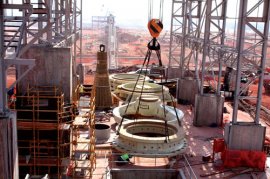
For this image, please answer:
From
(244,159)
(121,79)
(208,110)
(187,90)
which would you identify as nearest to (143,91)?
(187,90)

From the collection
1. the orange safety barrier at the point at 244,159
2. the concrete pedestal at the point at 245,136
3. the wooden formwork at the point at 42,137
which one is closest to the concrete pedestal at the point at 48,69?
the wooden formwork at the point at 42,137

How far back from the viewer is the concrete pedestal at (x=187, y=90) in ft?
91.0

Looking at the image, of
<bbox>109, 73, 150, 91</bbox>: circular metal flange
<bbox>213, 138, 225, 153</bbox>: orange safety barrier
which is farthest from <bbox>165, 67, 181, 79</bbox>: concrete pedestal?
<bbox>213, 138, 225, 153</bbox>: orange safety barrier

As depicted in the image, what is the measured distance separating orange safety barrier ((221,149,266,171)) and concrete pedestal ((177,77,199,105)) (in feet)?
37.4

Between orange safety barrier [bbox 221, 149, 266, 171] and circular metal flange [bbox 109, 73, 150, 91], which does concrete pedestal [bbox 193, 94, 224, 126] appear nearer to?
orange safety barrier [bbox 221, 149, 266, 171]

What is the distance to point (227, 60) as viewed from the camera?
1858cm

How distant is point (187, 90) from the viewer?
27.9 m

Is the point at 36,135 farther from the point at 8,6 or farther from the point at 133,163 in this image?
the point at 8,6

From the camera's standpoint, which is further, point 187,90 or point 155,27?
point 187,90

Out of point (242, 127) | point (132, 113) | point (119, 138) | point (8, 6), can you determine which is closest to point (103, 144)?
point (119, 138)

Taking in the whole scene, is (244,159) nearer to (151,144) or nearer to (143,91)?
(151,144)

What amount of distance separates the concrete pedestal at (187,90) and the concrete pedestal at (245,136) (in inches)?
438

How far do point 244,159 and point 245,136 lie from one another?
1.01 metres

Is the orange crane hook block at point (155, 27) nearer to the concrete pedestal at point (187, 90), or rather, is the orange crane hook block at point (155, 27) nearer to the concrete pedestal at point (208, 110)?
the concrete pedestal at point (208, 110)
